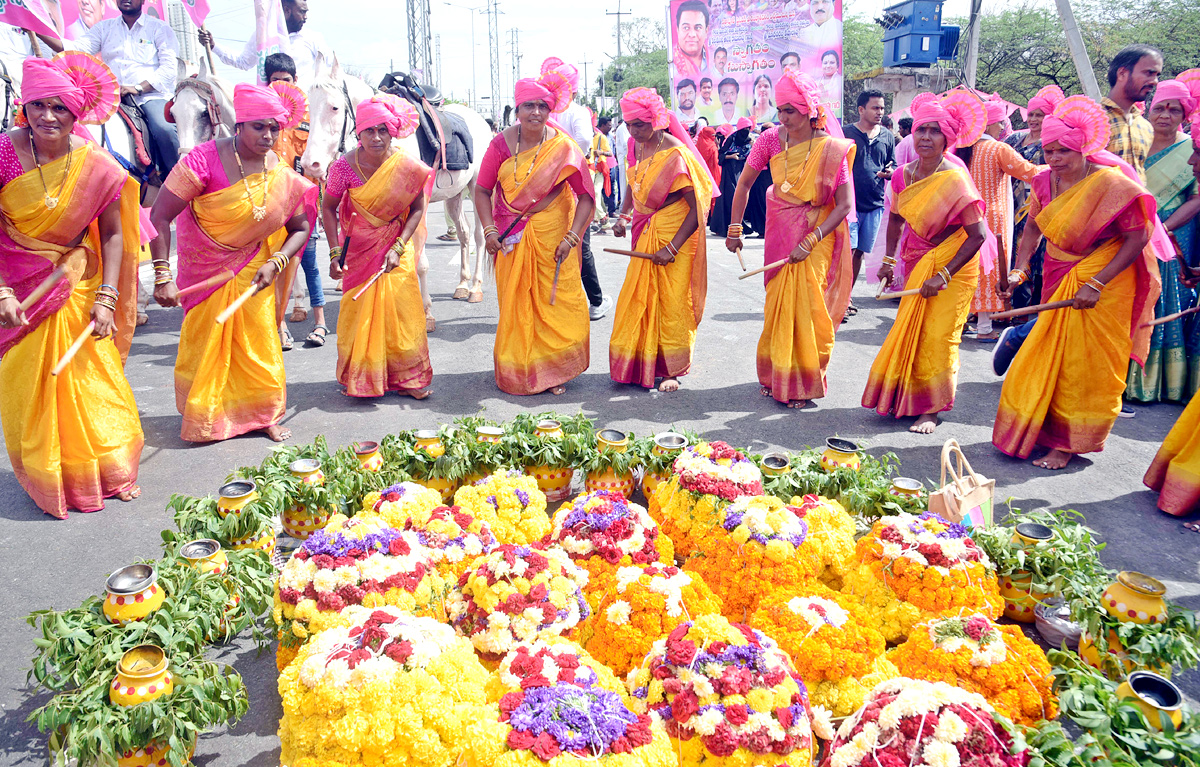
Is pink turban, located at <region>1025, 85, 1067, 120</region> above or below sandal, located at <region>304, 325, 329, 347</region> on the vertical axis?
above

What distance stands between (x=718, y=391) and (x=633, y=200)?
5.23ft

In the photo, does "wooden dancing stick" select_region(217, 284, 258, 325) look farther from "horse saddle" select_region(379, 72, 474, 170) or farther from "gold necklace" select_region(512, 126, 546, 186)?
"horse saddle" select_region(379, 72, 474, 170)

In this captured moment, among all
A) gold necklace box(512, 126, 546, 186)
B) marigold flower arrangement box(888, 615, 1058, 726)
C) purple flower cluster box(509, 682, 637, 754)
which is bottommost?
marigold flower arrangement box(888, 615, 1058, 726)

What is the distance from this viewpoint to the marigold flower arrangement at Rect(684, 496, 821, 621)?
9.39 ft

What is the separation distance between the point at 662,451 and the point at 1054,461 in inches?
101

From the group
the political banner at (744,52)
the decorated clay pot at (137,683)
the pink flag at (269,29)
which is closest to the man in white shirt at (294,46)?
the pink flag at (269,29)

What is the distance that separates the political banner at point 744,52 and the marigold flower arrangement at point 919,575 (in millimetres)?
17047

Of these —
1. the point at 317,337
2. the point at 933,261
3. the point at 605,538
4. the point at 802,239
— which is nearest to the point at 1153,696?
the point at 605,538

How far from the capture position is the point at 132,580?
2.58m

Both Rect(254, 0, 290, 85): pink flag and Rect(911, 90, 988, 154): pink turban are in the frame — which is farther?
Rect(254, 0, 290, 85): pink flag

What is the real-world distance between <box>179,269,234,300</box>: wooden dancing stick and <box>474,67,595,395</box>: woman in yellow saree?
1816mm

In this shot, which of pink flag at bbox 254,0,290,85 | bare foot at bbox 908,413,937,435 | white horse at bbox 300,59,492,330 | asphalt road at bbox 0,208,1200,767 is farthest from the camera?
pink flag at bbox 254,0,290,85

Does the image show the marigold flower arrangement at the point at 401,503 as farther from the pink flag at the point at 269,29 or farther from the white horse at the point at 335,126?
the pink flag at the point at 269,29

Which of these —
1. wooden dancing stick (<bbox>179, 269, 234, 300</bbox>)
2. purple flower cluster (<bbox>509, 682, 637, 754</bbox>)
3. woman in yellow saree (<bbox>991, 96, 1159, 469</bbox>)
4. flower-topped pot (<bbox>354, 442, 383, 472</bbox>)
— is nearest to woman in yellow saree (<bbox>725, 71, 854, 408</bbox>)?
woman in yellow saree (<bbox>991, 96, 1159, 469</bbox>)
